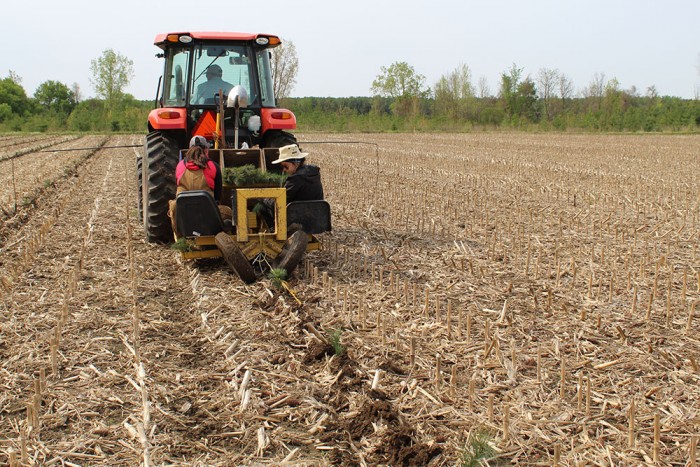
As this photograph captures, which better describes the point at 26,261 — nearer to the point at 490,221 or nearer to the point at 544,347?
the point at 544,347

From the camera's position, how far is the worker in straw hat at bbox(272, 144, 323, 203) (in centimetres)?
688

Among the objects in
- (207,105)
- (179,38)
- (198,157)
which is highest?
(179,38)

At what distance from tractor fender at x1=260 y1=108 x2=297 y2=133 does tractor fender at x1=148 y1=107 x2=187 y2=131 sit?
2.96ft

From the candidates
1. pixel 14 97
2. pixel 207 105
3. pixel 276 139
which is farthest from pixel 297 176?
pixel 14 97

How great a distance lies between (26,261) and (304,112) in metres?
42.1

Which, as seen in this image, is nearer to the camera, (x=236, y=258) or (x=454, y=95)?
(x=236, y=258)

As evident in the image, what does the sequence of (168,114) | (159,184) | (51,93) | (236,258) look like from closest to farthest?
(236,258) < (159,184) < (168,114) < (51,93)

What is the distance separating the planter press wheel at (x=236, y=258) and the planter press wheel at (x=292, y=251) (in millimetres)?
287

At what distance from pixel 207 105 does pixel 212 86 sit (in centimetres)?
28

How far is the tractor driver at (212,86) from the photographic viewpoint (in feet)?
26.6

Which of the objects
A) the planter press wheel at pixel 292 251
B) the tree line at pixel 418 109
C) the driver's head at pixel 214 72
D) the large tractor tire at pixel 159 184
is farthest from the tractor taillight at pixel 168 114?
the tree line at pixel 418 109

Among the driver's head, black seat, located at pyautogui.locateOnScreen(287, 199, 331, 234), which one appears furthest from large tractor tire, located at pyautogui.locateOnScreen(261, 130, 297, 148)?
black seat, located at pyautogui.locateOnScreen(287, 199, 331, 234)

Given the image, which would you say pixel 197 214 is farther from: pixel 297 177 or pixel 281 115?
pixel 281 115

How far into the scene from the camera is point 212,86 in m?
8.18
